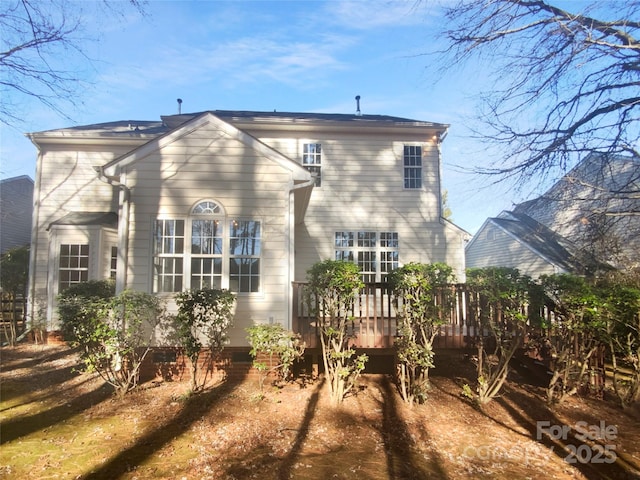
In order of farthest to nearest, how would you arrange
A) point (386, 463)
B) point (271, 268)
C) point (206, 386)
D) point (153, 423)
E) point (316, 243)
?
point (316, 243) < point (271, 268) < point (206, 386) < point (153, 423) < point (386, 463)

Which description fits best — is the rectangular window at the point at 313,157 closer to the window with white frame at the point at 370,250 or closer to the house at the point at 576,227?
the window with white frame at the point at 370,250

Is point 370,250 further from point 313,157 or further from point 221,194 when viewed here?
point 221,194

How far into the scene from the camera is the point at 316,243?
11.7 meters

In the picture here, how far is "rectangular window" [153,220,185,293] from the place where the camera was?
712 centimetres

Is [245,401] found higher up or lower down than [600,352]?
lower down

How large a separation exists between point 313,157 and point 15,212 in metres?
16.4

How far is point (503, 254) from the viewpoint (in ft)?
65.4

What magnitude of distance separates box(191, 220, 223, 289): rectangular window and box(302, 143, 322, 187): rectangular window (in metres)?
5.40

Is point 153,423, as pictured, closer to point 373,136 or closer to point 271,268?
point 271,268

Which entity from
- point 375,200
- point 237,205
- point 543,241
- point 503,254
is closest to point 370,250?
point 375,200

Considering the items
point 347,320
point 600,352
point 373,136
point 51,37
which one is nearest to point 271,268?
point 347,320

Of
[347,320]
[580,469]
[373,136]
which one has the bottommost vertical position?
[580,469]

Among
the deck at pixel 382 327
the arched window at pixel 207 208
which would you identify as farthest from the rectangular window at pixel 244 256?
the deck at pixel 382 327

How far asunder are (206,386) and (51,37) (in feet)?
20.8
